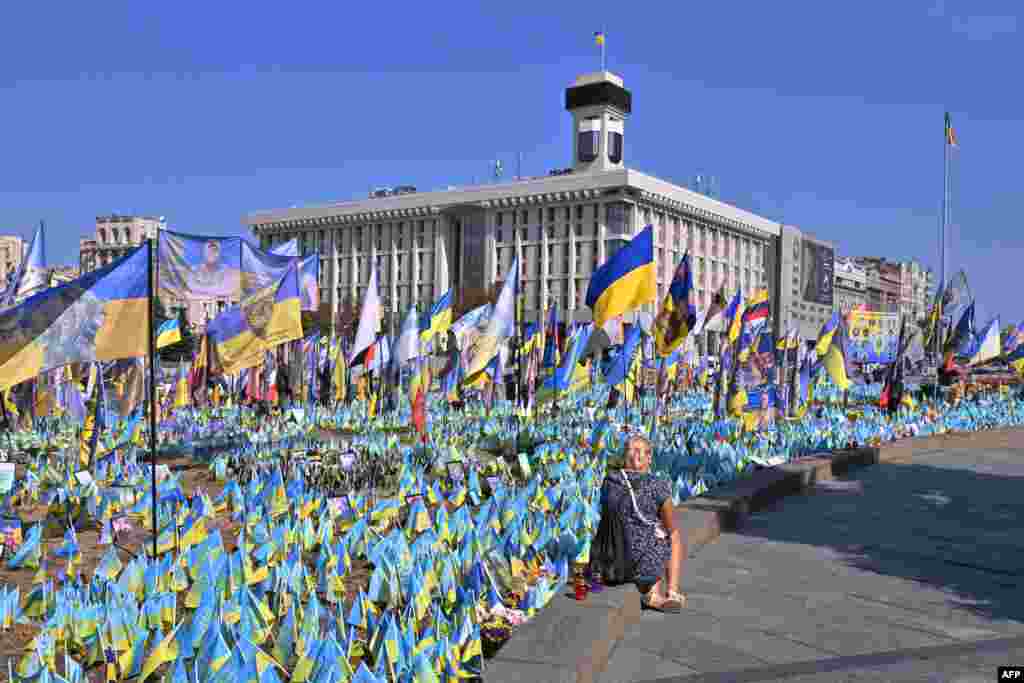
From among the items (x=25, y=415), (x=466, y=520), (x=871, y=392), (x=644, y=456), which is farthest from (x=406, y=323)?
(x=871, y=392)

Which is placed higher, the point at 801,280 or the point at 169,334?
the point at 801,280

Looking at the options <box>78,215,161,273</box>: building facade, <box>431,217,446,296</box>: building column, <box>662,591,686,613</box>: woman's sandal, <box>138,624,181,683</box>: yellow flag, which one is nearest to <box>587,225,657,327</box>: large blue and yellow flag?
<box>662,591,686,613</box>: woman's sandal

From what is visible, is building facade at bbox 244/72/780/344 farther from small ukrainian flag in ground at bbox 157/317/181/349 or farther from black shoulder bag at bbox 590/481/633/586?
black shoulder bag at bbox 590/481/633/586

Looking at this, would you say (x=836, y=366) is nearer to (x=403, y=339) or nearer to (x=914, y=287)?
(x=403, y=339)

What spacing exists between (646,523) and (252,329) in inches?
269

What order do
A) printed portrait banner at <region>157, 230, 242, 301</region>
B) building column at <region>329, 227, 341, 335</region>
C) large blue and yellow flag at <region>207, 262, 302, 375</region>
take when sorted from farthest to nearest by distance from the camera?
building column at <region>329, 227, 341, 335</region> < large blue and yellow flag at <region>207, 262, 302, 375</region> < printed portrait banner at <region>157, 230, 242, 301</region>

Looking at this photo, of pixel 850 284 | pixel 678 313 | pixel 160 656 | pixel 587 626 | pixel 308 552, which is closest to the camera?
pixel 160 656

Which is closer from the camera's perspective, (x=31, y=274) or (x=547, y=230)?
(x=31, y=274)

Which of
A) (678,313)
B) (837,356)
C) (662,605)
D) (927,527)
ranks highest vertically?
(678,313)

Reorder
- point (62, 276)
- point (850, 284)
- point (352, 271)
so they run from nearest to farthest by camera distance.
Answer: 1. point (62, 276)
2. point (352, 271)
3. point (850, 284)

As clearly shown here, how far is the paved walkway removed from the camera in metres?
4.86

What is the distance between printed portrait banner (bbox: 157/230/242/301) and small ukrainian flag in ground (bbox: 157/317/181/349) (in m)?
8.13

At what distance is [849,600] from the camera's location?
6.14 m

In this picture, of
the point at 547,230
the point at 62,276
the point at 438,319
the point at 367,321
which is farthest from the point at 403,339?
the point at 547,230
